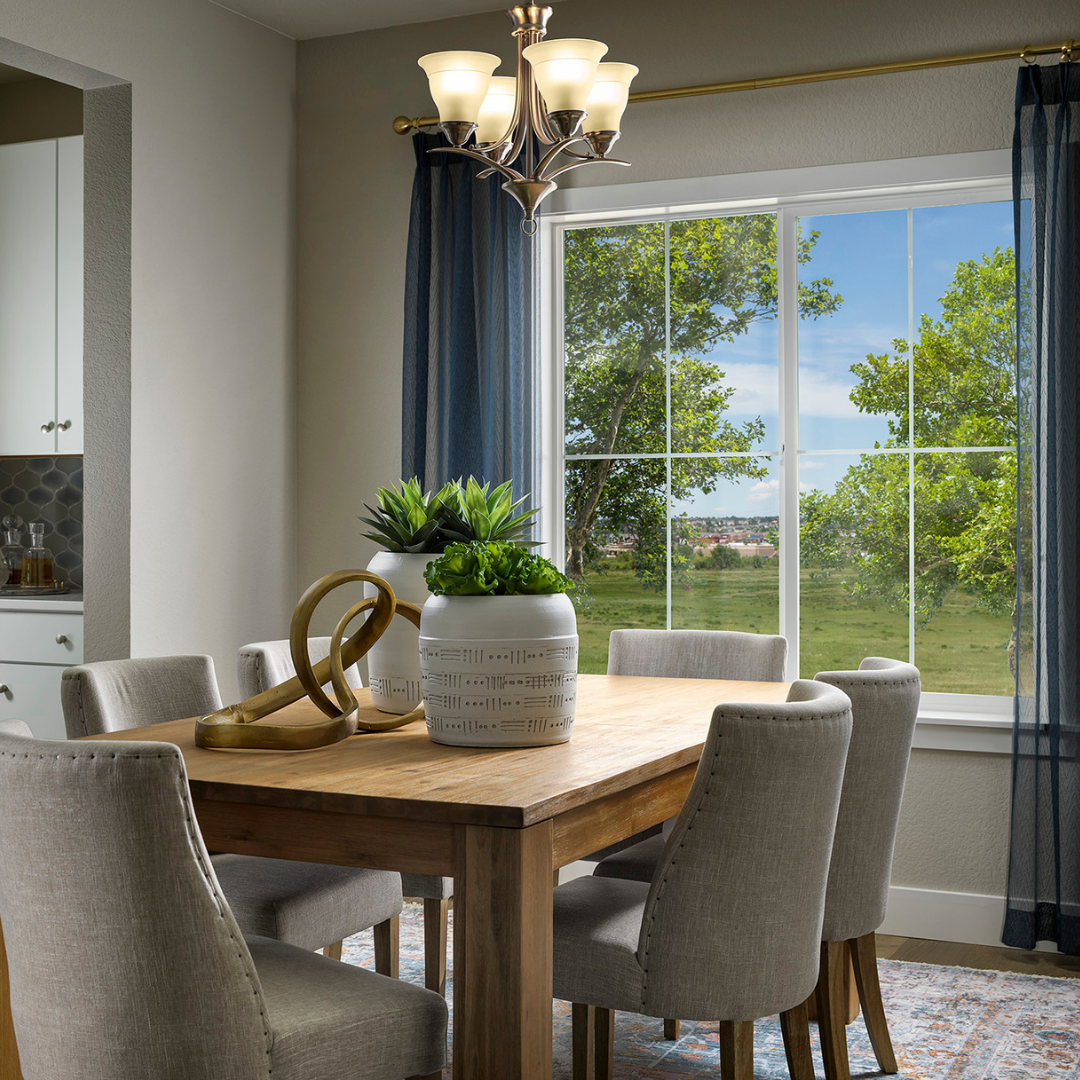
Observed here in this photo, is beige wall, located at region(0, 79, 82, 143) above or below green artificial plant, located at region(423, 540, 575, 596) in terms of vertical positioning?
above

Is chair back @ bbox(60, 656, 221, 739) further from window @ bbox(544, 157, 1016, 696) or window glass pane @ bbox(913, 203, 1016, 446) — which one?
window glass pane @ bbox(913, 203, 1016, 446)

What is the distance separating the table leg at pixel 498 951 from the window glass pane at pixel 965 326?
2509 millimetres

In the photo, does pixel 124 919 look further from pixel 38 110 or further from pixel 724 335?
pixel 38 110

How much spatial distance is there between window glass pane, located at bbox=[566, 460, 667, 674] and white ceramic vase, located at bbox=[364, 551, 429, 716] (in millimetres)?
1733

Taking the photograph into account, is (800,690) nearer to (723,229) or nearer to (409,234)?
(723,229)

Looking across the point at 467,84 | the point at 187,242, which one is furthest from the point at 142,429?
the point at 467,84

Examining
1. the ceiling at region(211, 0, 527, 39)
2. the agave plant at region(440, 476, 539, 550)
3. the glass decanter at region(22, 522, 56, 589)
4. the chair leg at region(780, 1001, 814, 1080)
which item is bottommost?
the chair leg at region(780, 1001, 814, 1080)

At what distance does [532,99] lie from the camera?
101 inches

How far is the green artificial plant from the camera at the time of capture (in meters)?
2.06

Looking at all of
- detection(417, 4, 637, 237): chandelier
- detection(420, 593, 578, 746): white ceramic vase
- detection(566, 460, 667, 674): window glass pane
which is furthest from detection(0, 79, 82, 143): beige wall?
detection(420, 593, 578, 746): white ceramic vase

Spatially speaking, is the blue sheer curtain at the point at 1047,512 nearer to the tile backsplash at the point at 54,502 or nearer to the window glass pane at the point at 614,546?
the window glass pane at the point at 614,546

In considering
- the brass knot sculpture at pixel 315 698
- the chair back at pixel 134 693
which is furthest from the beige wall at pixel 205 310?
the brass knot sculpture at pixel 315 698

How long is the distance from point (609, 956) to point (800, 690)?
512mm

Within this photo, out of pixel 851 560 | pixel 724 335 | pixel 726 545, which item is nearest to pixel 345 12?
pixel 724 335
